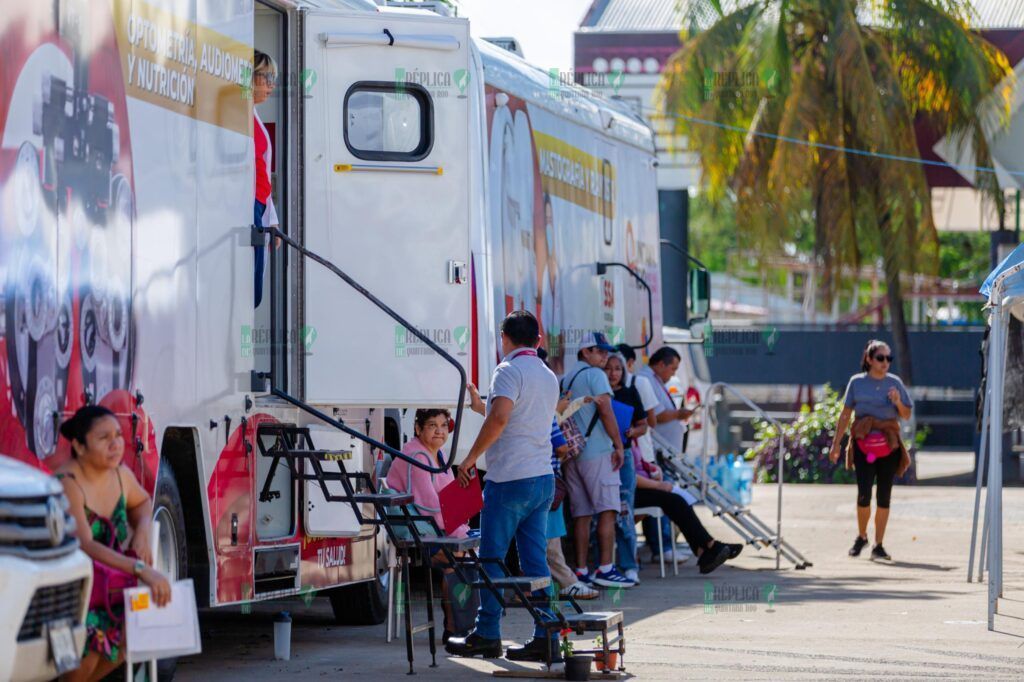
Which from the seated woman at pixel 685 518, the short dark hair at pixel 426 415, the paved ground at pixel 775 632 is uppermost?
the short dark hair at pixel 426 415

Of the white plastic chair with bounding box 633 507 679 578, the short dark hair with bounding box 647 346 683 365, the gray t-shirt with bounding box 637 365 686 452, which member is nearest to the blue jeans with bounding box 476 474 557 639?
the white plastic chair with bounding box 633 507 679 578

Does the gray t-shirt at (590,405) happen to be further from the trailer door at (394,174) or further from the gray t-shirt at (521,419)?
the gray t-shirt at (521,419)

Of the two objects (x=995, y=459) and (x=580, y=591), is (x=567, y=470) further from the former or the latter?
(x=995, y=459)

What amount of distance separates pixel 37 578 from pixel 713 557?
8.86m

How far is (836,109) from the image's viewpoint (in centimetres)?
2567

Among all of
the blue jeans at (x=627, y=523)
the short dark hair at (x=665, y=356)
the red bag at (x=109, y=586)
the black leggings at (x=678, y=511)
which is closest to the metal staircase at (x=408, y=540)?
the red bag at (x=109, y=586)

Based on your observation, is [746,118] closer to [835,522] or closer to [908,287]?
[908,287]

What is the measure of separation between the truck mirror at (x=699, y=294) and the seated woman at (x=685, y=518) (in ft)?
16.1

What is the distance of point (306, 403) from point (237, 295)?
3.05 ft

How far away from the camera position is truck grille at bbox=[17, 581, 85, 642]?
231 inches

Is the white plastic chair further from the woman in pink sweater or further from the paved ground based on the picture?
the woman in pink sweater

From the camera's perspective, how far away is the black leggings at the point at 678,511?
46.6 feet

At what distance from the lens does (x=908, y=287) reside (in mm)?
30125

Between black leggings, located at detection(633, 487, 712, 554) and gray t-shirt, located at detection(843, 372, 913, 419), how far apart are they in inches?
80.2
